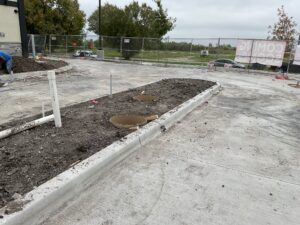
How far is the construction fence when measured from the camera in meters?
19.0

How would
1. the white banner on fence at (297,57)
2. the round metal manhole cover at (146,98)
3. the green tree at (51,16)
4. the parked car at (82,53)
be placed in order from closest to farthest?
the round metal manhole cover at (146,98), the white banner on fence at (297,57), the parked car at (82,53), the green tree at (51,16)

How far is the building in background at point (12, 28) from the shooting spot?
13.8 meters

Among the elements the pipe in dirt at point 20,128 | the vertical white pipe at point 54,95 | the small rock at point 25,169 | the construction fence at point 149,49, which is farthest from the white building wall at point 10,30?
the small rock at point 25,169

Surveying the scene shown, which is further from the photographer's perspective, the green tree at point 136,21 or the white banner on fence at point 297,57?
the green tree at point 136,21

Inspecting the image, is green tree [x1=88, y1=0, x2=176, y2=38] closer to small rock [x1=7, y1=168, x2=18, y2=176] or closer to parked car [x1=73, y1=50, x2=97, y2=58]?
parked car [x1=73, y1=50, x2=97, y2=58]

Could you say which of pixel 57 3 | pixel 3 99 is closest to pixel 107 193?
pixel 3 99

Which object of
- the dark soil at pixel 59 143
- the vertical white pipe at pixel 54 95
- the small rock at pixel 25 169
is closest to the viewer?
the dark soil at pixel 59 143

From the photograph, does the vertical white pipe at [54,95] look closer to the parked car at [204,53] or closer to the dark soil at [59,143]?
the dark soil at [59,143]

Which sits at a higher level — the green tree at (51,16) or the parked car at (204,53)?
the green tree at (51,16)

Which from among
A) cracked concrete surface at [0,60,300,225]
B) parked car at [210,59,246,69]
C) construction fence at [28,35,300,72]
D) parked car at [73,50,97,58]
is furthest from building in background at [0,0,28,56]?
parked car at [210,59,246,69]

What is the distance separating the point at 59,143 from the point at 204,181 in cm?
215

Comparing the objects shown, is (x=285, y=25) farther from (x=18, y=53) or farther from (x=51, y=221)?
(x=51, y=221)

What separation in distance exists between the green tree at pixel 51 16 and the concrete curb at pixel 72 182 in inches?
1281

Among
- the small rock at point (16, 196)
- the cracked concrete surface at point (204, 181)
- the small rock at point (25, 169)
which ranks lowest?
the cracked concrete surface at point (204, 181)
